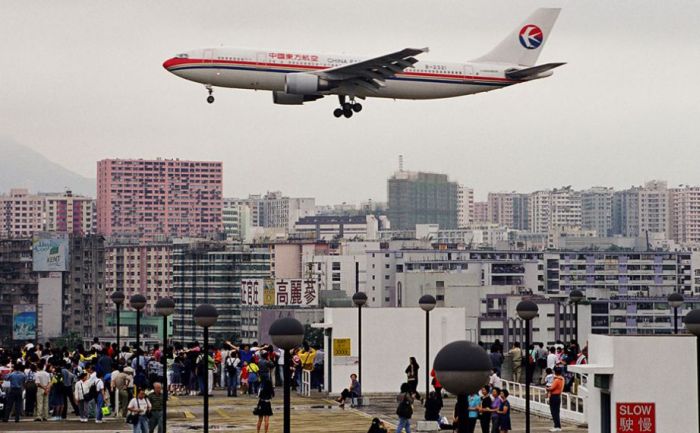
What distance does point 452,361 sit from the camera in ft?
52.1

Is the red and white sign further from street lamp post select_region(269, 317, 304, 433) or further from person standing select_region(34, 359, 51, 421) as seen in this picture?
person standing select_region(34, 359, 51, 421)

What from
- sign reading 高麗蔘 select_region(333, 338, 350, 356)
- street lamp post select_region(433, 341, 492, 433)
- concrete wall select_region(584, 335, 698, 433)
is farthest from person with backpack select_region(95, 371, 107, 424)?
street lamp post select_region(433, 341, 492, 433)

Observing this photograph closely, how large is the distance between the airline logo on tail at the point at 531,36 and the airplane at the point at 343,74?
4.16m

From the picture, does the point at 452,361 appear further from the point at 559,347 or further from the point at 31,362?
the point at 559,347

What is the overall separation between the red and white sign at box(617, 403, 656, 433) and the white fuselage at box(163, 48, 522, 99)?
Answer: 123ft

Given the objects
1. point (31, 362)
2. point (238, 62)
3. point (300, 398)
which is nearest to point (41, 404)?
point (31, 362)


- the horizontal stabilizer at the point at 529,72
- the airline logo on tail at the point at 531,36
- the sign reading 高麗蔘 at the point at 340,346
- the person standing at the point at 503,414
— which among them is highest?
the airline logo on tail at the point at 531,36

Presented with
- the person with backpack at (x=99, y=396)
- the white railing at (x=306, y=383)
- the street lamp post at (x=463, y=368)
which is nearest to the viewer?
the street lamp post at (x=463, y=368)

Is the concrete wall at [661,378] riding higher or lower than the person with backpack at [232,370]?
higher

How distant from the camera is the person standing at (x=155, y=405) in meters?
31.4

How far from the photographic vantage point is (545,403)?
131ft

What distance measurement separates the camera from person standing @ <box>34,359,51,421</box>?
3731 cm

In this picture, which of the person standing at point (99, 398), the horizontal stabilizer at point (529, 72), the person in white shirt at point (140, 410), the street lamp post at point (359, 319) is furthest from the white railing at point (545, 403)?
the horizontal stabilizer at point (529, 72)

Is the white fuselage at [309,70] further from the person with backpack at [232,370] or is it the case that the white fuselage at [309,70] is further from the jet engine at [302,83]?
the person with backpack at [232,370]
